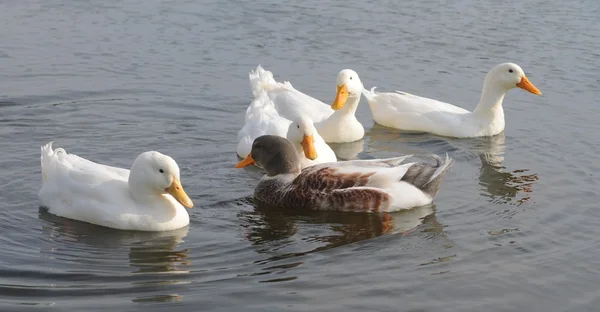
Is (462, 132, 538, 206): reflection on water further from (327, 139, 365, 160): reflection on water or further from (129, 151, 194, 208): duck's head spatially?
(129, 151, 194, 208): duck's head

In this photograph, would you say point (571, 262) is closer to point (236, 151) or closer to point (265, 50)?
point (236, 151)

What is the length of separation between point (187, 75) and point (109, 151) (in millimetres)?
3241

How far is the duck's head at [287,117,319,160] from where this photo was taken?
9375 millimetres

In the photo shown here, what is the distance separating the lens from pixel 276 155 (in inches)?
354

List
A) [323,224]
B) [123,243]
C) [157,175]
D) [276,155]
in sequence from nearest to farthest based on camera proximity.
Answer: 1. [123,243]
2. [157,175]
3. [323,224]
4. [276,155]

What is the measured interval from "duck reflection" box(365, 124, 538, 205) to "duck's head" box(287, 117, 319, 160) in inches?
65.3

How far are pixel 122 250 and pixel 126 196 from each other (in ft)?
2.24

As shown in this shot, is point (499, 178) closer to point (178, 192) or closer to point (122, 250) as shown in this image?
point (178, 192)

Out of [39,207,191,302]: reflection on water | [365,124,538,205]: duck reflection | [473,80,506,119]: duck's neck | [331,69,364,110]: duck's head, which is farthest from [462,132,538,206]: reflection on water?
[39,207,191,302]: reflection on water

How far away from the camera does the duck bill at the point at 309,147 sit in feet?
30.7

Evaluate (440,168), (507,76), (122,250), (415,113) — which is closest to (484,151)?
(415,113)

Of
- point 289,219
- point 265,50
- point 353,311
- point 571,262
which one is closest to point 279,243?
point 289,219

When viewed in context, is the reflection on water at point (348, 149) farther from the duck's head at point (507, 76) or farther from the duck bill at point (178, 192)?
the duck bill at point (178, 192)

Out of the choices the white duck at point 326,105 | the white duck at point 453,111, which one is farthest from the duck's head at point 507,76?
the white duck at point 326,105
